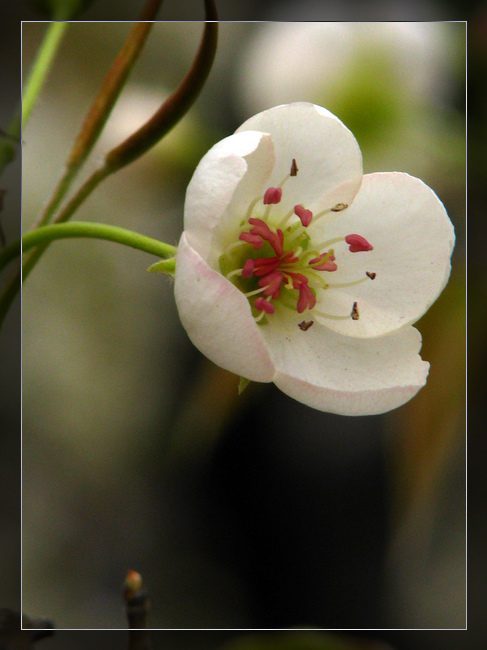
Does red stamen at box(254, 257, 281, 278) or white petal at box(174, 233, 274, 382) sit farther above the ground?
red stamen at box(254, 257, 281, 278)

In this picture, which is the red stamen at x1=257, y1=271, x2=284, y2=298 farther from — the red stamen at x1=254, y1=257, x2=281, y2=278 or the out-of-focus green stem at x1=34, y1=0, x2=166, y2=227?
the out-of-focus green stem at x1=34, y1=0, x2=166, y2=227

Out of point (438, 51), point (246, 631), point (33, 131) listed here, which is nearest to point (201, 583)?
point (246, 631)

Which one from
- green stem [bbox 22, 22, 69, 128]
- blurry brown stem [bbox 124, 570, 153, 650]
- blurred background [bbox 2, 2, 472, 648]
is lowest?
blurry brown stem [bbox 124, 570, 153, 650]

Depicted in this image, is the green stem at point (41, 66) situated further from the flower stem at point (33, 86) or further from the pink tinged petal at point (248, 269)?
the pink tinged petal at point (248, 269)

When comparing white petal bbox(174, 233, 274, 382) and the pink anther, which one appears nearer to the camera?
white petal bbox(174, 233, 274, 382)

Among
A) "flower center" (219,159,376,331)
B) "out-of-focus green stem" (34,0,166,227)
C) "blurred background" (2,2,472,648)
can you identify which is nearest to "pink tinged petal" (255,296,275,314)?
"flower center" (219,159,376,331)

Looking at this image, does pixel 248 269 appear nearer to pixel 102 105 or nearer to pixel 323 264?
pixel 323 264
